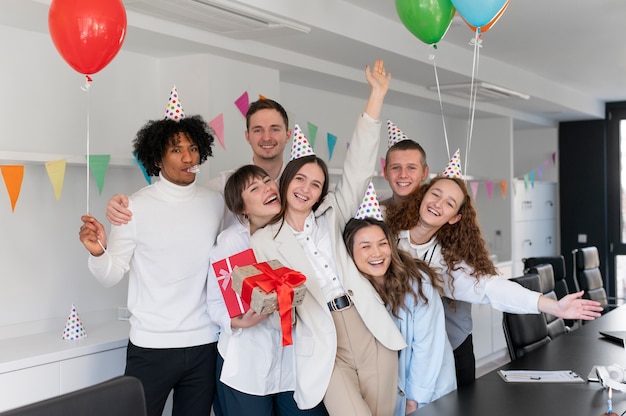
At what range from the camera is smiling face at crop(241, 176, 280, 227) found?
253 centimetres

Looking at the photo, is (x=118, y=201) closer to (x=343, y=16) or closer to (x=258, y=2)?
(x=258, y=2)

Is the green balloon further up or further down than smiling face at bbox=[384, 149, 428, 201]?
further up

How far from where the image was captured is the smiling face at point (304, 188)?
250 cm

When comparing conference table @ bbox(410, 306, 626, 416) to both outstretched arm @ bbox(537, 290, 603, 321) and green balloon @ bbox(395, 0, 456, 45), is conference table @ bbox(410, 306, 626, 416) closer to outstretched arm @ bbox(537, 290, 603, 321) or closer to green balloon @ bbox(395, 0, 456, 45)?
outstretched arm @ bbox(537, 290, 603, 321)

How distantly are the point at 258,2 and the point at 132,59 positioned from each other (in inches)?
36.0

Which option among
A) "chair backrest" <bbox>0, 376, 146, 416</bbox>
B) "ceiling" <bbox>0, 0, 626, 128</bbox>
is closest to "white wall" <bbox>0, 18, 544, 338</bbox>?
"ceiling" <bbox>0, 0, 626, 128</bbox>

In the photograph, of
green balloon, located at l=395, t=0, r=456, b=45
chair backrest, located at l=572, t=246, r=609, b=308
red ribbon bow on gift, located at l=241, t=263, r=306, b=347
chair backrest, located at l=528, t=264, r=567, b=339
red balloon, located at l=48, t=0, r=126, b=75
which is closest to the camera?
red ribbon bow on gift, located at l=241, t=263, r=306, b=347

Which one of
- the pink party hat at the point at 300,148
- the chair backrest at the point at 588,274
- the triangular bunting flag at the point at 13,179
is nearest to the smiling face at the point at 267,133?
the pink party hat at the point at 300,148

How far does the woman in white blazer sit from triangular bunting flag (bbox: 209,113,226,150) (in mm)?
1255

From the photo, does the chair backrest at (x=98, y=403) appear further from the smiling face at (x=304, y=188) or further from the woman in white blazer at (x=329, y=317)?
the smiling face at (x=304, y=188)

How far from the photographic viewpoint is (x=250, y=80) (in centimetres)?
403

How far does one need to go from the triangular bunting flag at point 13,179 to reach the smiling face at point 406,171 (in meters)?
1.56

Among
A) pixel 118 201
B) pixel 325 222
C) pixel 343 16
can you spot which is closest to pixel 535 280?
pixel 325 222

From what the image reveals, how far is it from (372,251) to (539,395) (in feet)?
2.35
